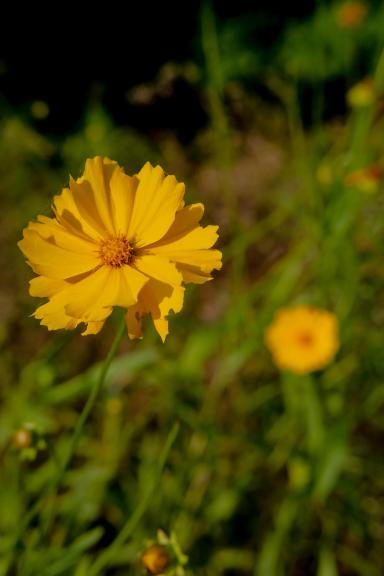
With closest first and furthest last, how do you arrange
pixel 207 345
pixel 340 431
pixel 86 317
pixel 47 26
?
pixel 86 317 < pixel 340 431 < pixel 207 345 < pixel 47 26

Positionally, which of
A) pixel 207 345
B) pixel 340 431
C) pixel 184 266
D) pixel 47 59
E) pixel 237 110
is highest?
pixel 47 59

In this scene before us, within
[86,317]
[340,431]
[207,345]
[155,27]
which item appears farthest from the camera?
[155,27]

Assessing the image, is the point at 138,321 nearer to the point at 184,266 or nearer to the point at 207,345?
the point at 184,266

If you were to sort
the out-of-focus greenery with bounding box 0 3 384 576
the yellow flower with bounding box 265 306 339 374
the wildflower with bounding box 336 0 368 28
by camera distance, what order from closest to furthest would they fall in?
1. the out-of-focus greenery with bounding box 0 3 384 576
2. the yellow flower with bounding box 265 306 339 374
3. the wildflower with bounding box 336 0 368 28

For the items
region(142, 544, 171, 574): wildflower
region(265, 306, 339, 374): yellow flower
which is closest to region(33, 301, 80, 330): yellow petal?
region(142, 544, 171, 574): wildflower

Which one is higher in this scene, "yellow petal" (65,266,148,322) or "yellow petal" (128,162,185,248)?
"yellow petal" (128,162,185,248)

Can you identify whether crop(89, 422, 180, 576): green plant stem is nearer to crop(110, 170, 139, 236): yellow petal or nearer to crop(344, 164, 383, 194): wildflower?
crop(110, 170, 139, 236): yellow petal

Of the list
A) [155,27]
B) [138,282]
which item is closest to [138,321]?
[138,282]

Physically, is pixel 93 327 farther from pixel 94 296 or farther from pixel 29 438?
pixel 29 438

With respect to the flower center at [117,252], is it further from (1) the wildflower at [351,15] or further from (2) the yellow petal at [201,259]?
(1) the wildflower at [351,15]
